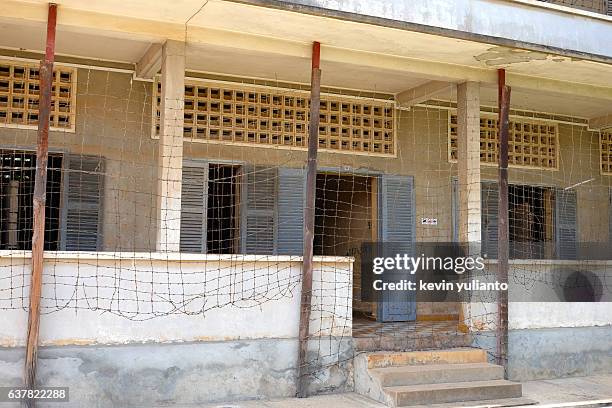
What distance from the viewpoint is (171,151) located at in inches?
256

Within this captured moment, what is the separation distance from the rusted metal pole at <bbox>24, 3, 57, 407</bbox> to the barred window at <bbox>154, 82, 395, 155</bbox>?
2.09 m

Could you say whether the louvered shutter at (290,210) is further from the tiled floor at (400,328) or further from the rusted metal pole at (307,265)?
A: the rusted metal pole at (307,265)

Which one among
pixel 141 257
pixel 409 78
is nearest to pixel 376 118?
pixel 409 78

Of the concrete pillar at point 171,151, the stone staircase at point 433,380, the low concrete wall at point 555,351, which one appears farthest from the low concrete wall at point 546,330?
the concrete pillar at point 171,151

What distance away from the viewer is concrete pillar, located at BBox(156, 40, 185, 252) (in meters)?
6.44

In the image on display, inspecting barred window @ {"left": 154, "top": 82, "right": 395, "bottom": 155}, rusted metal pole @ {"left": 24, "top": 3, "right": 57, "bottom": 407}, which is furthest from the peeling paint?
rusted metal pole @ {"left": 24, "top": 3, "right": 57, "bottom": 407}

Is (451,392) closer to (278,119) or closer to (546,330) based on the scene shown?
(546,330)

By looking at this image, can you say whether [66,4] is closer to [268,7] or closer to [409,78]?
[268,7]

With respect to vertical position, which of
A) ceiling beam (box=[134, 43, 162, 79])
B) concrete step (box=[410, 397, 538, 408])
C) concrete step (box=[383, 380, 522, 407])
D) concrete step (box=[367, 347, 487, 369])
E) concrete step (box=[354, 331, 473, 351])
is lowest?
concrete step (box=[410, 397, 538, 408])

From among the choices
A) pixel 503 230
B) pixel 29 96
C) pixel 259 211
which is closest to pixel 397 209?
pixel 503 230

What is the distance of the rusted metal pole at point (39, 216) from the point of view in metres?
5.69

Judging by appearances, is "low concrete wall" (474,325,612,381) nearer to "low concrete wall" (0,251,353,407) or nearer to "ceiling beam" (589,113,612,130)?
"low concrete wall" (0,251,353,407)

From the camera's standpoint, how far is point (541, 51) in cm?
707

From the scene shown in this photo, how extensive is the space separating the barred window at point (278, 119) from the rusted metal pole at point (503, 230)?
5.94 ft
